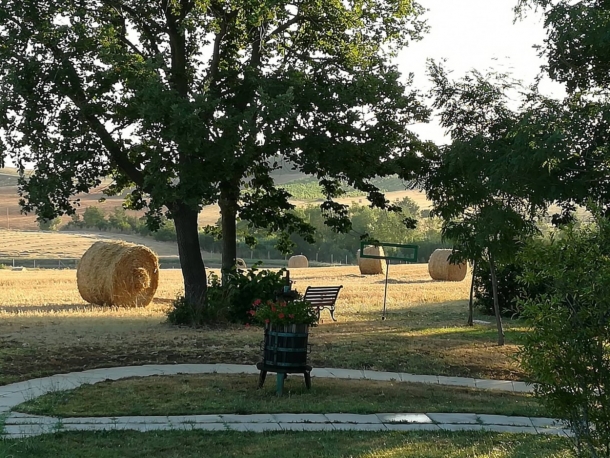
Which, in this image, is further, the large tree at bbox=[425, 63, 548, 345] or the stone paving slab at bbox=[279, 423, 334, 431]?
the large tree at bbox=[425, 63, 548, 345]

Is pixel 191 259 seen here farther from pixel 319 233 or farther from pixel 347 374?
pixel 319 233

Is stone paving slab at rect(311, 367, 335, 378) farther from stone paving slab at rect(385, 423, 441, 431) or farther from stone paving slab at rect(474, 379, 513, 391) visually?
stone paving slab at rect(385, 423, 441, 431)

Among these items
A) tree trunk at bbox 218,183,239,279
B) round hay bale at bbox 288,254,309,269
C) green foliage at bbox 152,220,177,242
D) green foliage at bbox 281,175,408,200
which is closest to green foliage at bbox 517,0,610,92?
tree trunk at bbox 218,183,239,279

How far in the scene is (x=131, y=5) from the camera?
18969mm

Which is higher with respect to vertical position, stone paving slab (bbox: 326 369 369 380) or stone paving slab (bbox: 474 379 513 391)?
stone paving slab (bbox: 326 369 369 380)

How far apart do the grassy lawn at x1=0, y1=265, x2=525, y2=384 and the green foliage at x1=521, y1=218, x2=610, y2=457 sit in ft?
1.36

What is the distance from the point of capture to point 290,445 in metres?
7.74

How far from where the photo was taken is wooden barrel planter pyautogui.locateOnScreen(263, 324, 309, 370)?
33.7ft

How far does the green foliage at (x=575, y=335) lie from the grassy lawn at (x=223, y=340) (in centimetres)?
42

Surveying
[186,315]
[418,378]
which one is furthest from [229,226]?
[418,378]

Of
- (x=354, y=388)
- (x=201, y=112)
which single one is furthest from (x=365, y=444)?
(x=201, y=112)

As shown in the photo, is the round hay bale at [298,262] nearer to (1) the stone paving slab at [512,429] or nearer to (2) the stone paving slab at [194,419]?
(2) the stone paving slab at [194,419]

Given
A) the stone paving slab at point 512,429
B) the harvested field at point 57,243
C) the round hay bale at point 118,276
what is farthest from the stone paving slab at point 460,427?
the harvested field at point 57,243

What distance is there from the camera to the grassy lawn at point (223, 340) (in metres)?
13.3
